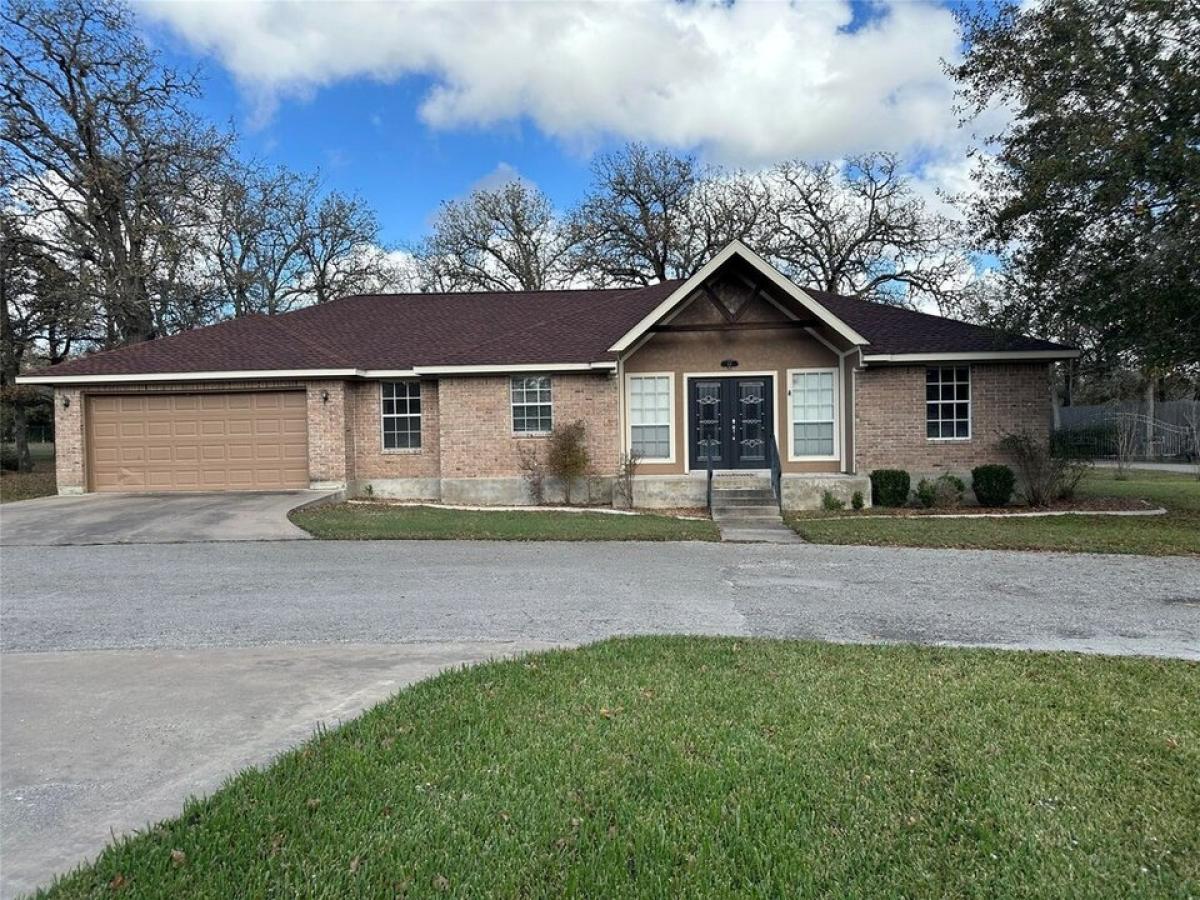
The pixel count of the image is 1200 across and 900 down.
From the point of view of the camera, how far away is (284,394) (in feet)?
54.9

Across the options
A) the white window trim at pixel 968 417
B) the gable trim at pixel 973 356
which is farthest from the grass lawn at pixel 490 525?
the white window trim at pixel 968 417

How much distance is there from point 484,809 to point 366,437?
14950 mm

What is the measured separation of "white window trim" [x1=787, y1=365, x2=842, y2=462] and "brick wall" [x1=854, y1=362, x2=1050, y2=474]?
58 centimetres

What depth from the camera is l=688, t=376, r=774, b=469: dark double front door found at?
16.4 meters

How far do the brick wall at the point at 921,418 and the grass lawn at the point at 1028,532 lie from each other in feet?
8.58

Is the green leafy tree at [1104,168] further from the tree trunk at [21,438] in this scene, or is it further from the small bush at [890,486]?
the tree trunk at [21,438]

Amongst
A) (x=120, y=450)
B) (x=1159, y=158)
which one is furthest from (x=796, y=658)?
(x=120, y=450)

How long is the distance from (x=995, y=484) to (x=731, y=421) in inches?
220

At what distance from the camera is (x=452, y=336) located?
719 inches

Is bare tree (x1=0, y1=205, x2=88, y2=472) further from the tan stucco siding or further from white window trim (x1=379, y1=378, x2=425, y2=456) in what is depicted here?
the tan stucco siding

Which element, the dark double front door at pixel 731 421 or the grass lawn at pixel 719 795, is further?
the dark double front door at pixel 731 421

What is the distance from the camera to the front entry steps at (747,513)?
11.7 meters

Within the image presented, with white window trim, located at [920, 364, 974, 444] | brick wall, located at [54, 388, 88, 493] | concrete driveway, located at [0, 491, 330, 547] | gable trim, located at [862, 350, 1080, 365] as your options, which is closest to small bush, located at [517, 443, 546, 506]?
concrete driveway, located at [0, 491, 330, 547]

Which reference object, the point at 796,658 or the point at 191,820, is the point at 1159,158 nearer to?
the point at 796,658
